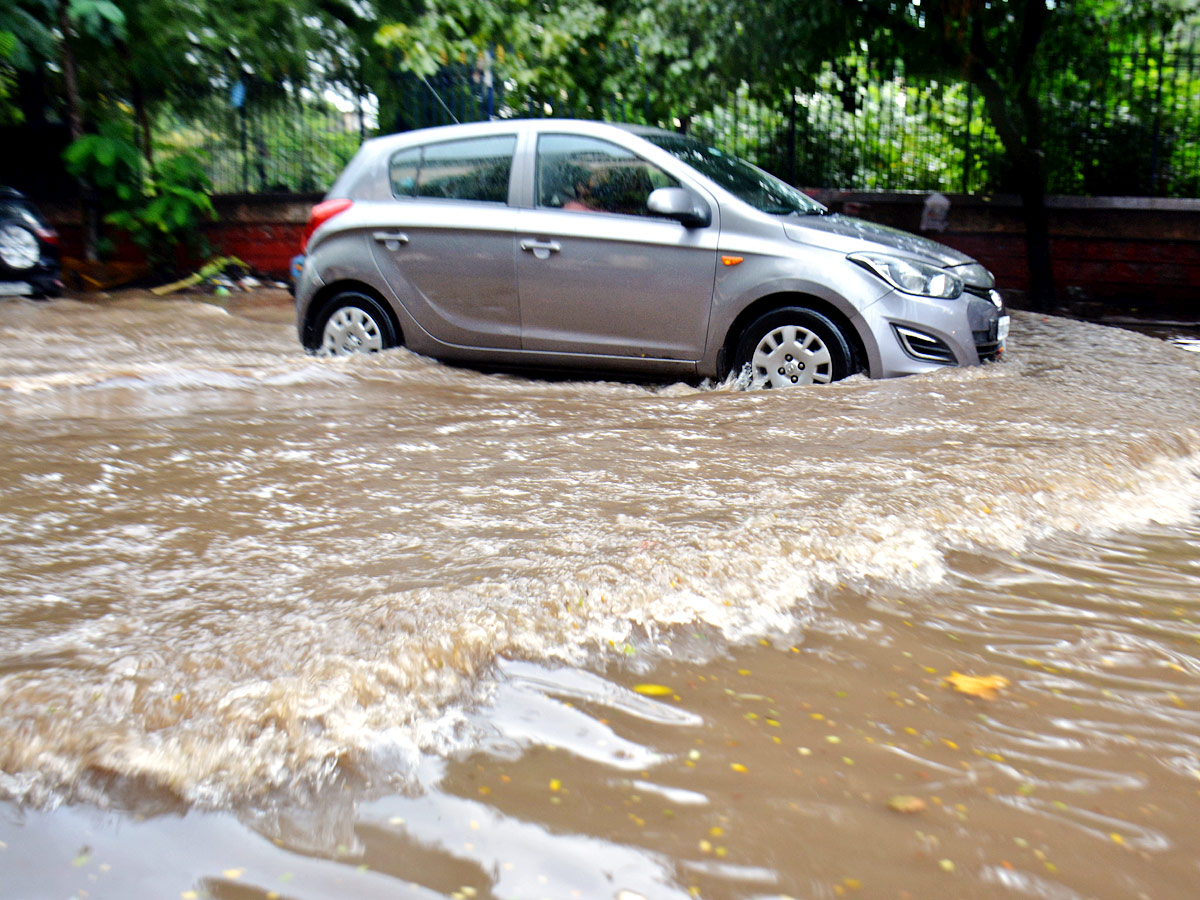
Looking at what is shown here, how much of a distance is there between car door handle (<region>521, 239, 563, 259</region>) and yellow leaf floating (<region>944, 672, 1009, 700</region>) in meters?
4.27

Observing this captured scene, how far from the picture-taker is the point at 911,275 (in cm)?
589

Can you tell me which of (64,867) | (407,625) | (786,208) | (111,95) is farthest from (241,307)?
(64,867)

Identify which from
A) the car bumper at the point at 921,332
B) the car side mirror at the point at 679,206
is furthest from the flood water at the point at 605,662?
the car side mirror at the point at 679,206

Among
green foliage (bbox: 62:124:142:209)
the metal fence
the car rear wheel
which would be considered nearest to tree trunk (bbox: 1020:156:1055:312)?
the metal fence

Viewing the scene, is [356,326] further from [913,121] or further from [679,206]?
[913,121]

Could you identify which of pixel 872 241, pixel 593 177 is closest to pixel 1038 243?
pixel 872 241

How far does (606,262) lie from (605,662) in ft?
13.0

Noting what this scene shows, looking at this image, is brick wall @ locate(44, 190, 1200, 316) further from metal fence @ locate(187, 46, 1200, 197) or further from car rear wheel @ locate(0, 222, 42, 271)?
Answer: car rear wheel @ locate(0, 222, 42, 271)

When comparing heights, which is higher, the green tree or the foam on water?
the green tree

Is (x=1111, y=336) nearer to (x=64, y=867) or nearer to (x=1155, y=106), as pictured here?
(x=1155, y=106)

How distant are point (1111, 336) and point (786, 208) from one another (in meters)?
3.32

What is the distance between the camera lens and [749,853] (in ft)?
6.35

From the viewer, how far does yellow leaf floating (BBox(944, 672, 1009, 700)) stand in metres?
2.53

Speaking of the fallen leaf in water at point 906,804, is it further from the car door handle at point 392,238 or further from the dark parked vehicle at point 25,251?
the dark parked vehicle at point 25,251
